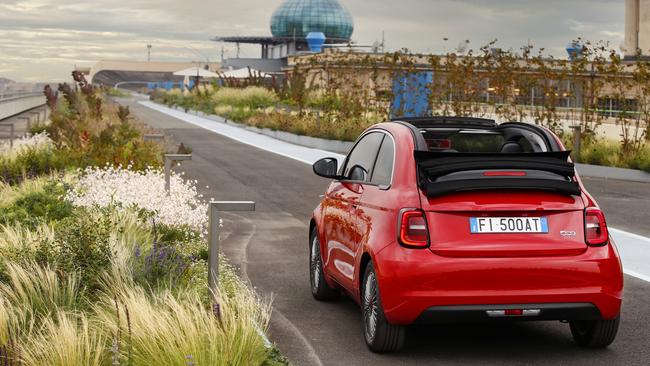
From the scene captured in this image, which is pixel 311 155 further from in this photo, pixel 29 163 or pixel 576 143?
pixel 29 163

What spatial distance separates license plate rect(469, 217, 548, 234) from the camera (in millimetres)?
7395

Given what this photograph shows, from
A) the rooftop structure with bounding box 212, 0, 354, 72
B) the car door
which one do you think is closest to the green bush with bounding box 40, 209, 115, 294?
the car door

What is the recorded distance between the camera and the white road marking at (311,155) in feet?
40.4

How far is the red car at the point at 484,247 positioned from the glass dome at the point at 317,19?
154906 millimetres

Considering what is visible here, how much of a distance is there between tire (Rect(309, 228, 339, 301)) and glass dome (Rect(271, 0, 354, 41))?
152534 mm

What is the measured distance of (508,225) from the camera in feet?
24.4

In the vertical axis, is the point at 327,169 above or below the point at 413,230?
above

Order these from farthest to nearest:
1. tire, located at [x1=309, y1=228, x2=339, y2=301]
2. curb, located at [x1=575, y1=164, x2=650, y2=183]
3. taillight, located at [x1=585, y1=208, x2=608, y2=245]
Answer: curb, located at [x1=575, y1=164, x2=650, y2=183] → tire, located at [x1=309, y1=228, x2=339, y2=301] → taillight, located at [x1=585, y1=208, x2=608, y2=245]

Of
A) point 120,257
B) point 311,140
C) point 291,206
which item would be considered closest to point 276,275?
point 120,257

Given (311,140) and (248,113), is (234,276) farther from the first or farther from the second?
(248,113)

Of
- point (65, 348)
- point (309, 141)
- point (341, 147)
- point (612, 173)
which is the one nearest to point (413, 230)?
point (65, 348)

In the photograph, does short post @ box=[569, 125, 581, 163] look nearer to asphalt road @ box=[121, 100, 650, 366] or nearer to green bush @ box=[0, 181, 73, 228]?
asphalt road @ box=[121, 100, 650, 366]

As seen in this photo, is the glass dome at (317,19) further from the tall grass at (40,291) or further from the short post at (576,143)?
the tall grass at (40,291)

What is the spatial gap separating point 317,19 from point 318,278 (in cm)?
15325
